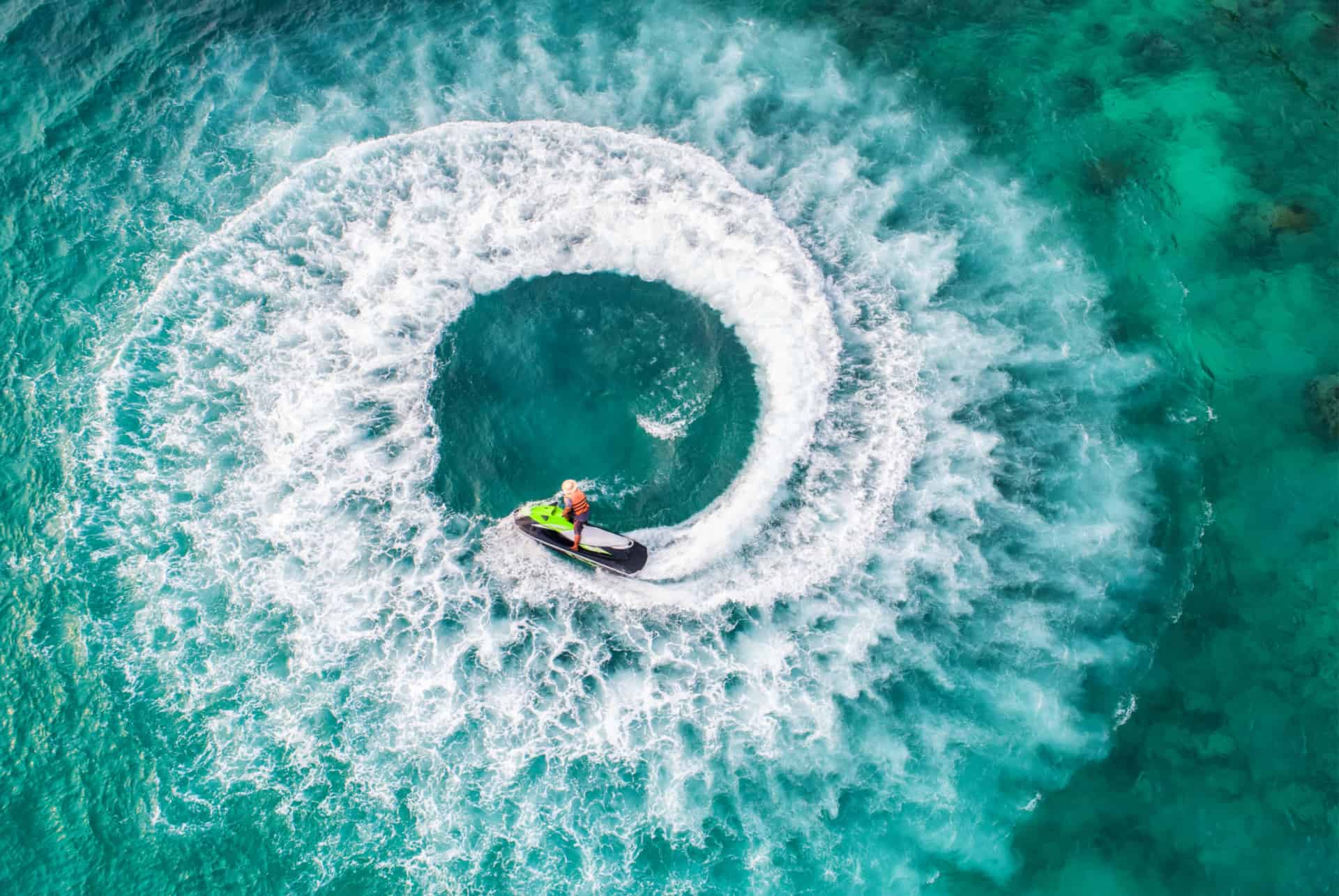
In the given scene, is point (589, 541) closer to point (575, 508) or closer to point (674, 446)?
point (575, 508)

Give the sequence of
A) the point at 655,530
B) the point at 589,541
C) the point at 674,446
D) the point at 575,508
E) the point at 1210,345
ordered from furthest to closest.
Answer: the point at 1210,345 → the point at 674,446 → the point at 655,530 → the point at 589,541 → the point at 575,508

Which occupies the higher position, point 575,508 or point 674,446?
point 575,508

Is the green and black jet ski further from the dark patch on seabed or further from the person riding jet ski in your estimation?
the dark patch on seabed

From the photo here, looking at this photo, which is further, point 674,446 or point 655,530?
point 674,446

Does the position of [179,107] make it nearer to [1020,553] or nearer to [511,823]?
[511,823]

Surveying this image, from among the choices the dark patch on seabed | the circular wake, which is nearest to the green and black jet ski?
the circular wake

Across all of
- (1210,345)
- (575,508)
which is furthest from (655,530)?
(1210,345)

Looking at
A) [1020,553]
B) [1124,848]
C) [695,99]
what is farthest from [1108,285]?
[1124,848]
